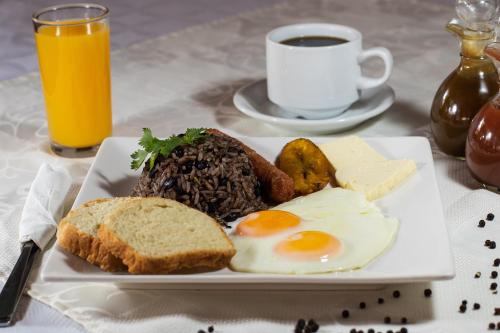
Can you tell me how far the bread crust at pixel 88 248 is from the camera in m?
1.67

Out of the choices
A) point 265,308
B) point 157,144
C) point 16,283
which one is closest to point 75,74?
point 157,144

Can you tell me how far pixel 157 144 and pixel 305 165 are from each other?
431mm

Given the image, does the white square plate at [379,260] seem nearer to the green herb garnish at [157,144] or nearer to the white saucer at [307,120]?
the green herb garnish at [157,144]

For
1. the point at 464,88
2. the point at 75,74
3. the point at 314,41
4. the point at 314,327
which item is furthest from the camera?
the point at 314,41

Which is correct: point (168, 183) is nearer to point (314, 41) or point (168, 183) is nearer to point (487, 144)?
point (487, 144)

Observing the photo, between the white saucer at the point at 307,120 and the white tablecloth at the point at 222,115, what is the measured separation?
7 cm

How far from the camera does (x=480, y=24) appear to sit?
226 cm

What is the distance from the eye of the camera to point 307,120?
103 inches

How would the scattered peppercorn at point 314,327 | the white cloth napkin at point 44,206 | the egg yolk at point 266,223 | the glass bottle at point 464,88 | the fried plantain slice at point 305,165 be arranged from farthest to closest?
the glass bottle at point 464,88 < the fried plantain slice at point 305,165 < the white cloth napkin at point 44,206 < the egg yolk at point 266,223 < the scattered peppercorn at point 314,327

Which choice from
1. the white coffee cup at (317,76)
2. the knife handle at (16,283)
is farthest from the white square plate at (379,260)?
the white coffee cup at (317,76)

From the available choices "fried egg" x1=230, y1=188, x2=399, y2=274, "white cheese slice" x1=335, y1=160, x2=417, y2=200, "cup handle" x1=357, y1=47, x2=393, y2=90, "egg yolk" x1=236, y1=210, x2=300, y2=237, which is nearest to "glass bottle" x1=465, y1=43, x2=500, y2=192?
"white cheese slice" x1=335, y1=160, x2=417, y2=200

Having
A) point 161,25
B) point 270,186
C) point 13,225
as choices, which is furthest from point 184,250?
point 161,25

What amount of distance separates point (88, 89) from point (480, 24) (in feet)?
4.15

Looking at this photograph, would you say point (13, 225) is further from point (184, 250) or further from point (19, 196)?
point (184, 250)
